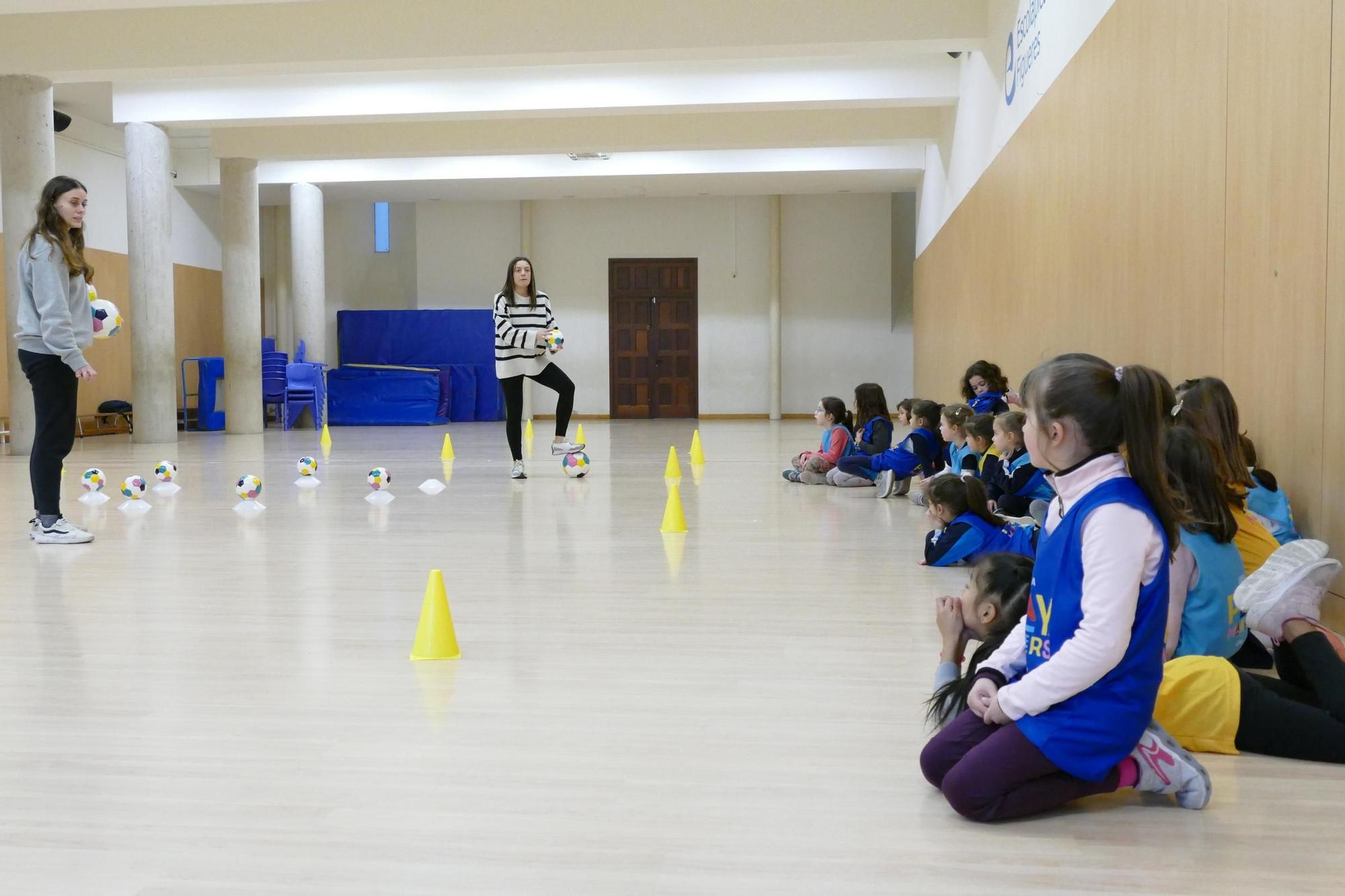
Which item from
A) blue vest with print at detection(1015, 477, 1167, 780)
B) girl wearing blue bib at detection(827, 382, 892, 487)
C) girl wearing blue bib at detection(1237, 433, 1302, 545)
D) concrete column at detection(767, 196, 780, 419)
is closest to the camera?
blue vest with print at detection(1015, 477, 1167, 780)

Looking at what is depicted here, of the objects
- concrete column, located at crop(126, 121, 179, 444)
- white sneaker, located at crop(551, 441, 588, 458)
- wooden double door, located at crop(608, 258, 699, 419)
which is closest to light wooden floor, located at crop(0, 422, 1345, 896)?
white sneaker, located at crop(551, 441, 588, 458)

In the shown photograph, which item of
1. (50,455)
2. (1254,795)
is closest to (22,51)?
(50,455)

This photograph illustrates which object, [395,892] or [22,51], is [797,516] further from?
[22,51]

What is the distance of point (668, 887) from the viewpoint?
5.91 ft

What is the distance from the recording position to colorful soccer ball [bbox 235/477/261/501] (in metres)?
6.99

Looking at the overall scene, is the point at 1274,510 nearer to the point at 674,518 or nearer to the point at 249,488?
the point at 674,518

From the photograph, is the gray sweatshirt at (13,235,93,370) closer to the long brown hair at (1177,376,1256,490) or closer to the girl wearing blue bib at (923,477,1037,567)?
the girl wearing blue bib at (923,477,1037,567)

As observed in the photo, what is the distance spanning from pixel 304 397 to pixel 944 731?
52.0 ft

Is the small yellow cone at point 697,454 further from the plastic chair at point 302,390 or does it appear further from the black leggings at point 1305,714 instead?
the plastic chair at point 302,390

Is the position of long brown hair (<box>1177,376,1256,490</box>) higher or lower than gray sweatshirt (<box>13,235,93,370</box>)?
lower

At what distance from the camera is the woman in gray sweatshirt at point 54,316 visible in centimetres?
503

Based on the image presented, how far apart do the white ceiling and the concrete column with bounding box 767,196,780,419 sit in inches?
63.1

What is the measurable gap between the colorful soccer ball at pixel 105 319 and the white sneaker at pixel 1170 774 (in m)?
5.24

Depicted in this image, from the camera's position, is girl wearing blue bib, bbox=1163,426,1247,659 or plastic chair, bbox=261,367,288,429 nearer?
girl wearing blue bib, bbox=1163,426,1247,659
